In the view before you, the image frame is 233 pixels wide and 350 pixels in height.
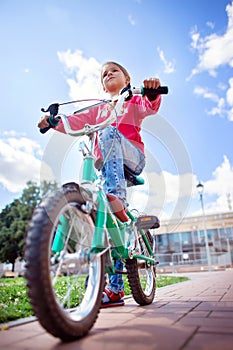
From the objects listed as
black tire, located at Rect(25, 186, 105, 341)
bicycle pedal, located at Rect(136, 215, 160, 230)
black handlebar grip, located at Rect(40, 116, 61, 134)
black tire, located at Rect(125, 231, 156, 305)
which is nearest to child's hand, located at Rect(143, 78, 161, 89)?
black handlebar grip, located at Rect(40, 116, 61, 134)

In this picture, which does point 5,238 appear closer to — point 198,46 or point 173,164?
point 198,46

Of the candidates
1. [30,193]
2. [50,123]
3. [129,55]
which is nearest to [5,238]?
[30,193]

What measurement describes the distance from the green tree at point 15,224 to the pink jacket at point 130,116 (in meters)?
21.7

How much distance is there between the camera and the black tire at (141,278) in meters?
2.37

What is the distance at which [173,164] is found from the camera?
2422 millimetres

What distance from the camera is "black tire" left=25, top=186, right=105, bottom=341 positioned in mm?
1150

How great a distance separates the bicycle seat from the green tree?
2155 centimetres

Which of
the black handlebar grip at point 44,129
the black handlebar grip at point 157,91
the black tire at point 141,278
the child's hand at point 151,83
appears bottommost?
the black tire at point 141,278

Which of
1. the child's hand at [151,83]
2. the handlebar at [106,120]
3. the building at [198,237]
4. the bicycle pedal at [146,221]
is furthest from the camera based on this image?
the building at [198,237]

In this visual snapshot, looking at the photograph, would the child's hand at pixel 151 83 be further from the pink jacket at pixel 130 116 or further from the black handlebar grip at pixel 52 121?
the black handlebar grip at pixel 52 121

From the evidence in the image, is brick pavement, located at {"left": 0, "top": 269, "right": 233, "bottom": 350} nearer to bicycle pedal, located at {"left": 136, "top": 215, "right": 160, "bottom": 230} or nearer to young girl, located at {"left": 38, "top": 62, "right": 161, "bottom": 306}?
young girl, located at {"left": 38, "top": 62, "right": 161, "bottom": 306}

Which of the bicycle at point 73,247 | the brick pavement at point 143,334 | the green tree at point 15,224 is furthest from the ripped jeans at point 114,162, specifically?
the green tree at point 15,224

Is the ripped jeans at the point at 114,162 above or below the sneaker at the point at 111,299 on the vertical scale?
above

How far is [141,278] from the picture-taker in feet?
8.75
